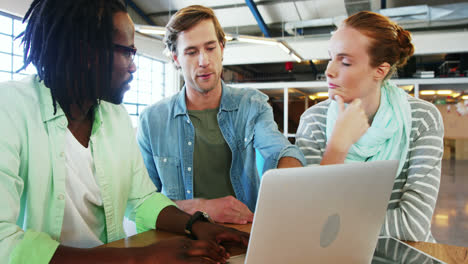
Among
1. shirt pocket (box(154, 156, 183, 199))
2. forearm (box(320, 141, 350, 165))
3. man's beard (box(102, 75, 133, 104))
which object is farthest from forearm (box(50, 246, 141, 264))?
shirt pocket (box(154, 156, 183, 199))

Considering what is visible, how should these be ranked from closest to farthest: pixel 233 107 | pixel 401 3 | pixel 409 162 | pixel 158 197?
pixel 158 197 → pixel 409 162 → pixel 233 107 → pixel 401 3

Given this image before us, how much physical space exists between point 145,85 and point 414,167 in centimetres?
997

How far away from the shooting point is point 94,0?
1.08 meters

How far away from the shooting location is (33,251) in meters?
0.72

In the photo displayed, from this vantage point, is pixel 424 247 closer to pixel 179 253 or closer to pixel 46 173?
pixel 179 253

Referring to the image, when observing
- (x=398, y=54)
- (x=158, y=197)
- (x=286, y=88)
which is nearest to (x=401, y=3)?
(x=286, y=88)

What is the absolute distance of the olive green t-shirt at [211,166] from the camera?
1.87m

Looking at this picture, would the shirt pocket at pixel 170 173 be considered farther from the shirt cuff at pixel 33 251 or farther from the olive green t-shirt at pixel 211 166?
the shirt cuff at pixel 33 251

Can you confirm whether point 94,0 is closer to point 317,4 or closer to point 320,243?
point 320,243

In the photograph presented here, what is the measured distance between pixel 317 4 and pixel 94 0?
31.0ft

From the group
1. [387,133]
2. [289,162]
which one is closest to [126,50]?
[289,162]

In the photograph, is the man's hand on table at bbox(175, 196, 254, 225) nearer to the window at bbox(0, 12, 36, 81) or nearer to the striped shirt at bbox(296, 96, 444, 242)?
the striped shirt at bbox(296, 96, 444, 242)

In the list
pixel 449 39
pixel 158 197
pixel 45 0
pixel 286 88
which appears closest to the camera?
pixel 45 0

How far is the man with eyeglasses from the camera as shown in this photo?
77 cm
